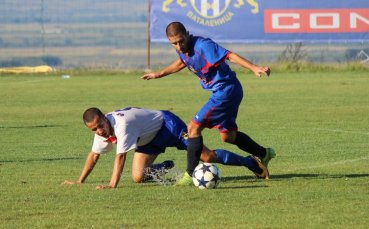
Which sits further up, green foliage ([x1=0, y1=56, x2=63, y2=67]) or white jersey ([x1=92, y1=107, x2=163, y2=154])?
white jersey ([x1=92, y1=107, x2=163, y2=154])

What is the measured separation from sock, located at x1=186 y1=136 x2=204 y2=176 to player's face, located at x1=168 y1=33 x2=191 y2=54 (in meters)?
0.96

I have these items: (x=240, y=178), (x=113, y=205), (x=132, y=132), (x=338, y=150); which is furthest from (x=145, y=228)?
(x=338, y=150)

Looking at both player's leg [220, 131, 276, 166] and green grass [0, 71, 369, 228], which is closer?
green grass [0, 71, 369, 228]

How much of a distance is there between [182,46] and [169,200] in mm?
1827

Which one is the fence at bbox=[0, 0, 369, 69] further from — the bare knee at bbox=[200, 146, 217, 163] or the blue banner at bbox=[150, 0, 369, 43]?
the bare knee at bbox=[200, 146, 217, 163]

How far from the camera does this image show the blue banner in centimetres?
3753

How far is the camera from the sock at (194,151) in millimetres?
12422

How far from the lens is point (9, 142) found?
706 inches

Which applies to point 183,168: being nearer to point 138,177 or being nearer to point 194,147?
point 138,177

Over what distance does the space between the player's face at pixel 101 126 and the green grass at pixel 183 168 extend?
1.99 ft

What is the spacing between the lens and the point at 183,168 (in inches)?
557

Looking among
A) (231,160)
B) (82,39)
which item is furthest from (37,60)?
(231,160)

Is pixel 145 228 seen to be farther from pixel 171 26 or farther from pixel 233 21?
pixel 233 21

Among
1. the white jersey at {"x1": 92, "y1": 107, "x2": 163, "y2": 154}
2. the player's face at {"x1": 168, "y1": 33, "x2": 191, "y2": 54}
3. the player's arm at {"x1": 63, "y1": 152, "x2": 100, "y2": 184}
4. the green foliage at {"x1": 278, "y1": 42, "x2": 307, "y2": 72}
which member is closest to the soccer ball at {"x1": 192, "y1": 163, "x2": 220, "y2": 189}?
the white jersey at {"x1": 92, "y1": 107, "x2": 163, "y2": 154}
